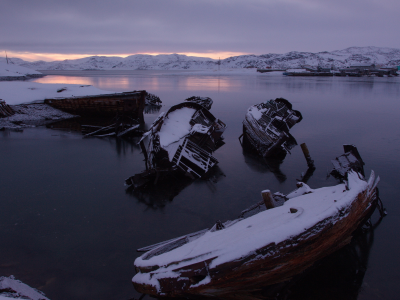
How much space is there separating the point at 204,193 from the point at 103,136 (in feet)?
44.7

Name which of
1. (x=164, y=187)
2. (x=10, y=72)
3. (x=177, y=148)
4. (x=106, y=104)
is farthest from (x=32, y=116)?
(x=10, y=72)

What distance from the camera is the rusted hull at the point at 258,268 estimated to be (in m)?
5.07

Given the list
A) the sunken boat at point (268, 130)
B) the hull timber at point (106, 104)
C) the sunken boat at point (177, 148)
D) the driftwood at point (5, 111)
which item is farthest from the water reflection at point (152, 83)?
the sunken boat at point (177, 148)

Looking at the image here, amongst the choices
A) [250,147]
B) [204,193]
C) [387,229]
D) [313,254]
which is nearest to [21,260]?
[204,193]

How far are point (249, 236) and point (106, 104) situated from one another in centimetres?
2628

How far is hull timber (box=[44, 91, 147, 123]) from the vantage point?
2697cm

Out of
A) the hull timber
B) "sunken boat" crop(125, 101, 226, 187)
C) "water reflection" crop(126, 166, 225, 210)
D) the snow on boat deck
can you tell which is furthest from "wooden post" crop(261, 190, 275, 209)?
the hull timber

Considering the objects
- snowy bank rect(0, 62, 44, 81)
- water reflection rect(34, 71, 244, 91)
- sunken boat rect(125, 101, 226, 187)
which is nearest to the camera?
sunken boat rect(125, 101, 226, 187)

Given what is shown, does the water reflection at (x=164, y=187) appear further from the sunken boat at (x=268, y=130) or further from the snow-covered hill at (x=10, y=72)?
the snow-covered hill at (x=10, y=72)

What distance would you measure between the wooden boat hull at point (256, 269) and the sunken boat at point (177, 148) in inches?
301

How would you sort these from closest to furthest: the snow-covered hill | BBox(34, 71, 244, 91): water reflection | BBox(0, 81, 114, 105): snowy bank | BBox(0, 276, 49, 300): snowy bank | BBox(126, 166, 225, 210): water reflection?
1. BBox(0, 276, 49, 300): snowy bank
2. BBox(126, 166, 225, 210): water reflection
3. BBox(0, 81, 114, 105): snowy bank
4. BBox(34, 71, 244, 91): water reflection
5. the snow-covered hill

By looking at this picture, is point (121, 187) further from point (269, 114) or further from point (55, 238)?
point (269, 114)

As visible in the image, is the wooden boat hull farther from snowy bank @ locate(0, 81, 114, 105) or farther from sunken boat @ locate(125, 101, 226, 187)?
snowy bank @ locate(0, 81, 114, 105)

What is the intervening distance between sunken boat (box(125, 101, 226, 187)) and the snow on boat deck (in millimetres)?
6755
